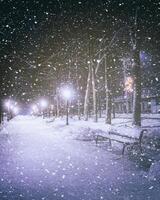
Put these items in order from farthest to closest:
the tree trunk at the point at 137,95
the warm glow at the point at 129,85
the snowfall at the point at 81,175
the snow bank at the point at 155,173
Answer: the warm glow at the point at 129,85, the tree trunk at the point at 137,95, the snow bank at the point at 155,173, the snowfall at the point at 81,175

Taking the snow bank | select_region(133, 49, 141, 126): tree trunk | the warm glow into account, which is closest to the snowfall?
the snow bank

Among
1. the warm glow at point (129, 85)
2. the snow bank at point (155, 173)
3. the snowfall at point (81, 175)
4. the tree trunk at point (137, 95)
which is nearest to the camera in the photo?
the snowfall at point (81, 175)

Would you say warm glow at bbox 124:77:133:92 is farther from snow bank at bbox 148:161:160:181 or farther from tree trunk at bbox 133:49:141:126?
snow bank at bbox 148:161:160:181

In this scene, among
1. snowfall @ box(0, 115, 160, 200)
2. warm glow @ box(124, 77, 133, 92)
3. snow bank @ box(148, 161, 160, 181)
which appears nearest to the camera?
snowfall @ box(0, 115, 160, 200)

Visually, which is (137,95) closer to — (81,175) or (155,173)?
(81,175)

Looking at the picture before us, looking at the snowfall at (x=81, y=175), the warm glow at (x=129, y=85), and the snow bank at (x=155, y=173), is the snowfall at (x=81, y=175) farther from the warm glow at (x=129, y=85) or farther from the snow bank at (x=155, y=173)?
the warm glow at (x=129, y=85)

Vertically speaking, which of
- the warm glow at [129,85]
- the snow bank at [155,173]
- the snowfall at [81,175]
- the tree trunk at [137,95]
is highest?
the warm glow at [129,85]

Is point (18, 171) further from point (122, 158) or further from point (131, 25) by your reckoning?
point (131, 25)

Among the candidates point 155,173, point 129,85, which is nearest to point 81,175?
point 155,173

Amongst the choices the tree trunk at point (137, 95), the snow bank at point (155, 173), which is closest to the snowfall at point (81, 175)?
the snow bank at point (155, 173)

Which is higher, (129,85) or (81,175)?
(129,85)

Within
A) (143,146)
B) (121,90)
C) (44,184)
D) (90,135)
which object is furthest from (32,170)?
(121,90)

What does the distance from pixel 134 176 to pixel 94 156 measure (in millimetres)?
3799

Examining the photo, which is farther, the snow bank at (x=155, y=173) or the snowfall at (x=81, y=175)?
the snow bank at (x=155, y=173)
